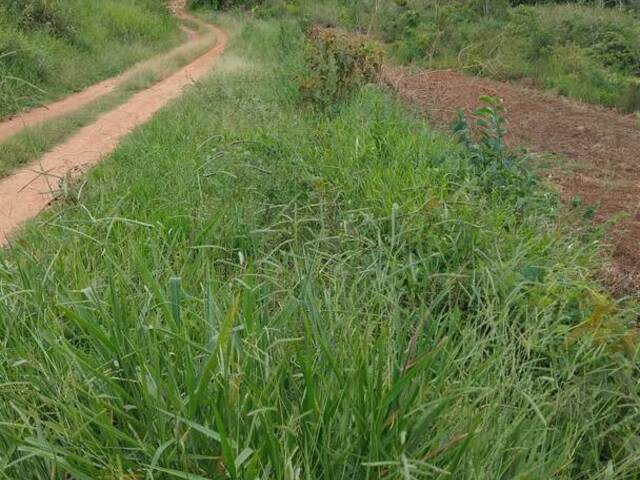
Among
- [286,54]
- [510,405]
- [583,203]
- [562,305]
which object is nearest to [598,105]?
[286,54]

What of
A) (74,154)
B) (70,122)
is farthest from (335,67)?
(70,122)

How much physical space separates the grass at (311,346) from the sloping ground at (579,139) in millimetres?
758

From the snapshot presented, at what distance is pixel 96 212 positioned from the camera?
3.56 meters

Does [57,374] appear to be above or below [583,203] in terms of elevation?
above

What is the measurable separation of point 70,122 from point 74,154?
57.1 inches

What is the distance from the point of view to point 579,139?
8.17 m

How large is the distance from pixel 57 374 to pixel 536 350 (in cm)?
169

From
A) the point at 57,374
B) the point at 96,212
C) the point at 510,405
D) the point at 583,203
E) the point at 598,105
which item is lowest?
the point at 598,105

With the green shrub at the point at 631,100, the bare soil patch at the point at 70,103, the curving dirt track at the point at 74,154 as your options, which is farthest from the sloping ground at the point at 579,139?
the bare soil patch at the point at 70,103

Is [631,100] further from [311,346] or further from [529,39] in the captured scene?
[311,346]

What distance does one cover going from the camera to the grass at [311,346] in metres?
1.67

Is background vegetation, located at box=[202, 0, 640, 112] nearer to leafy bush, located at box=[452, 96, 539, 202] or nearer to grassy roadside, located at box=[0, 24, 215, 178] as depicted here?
grassy roadside, located at box=[0, 24, 215, 178]

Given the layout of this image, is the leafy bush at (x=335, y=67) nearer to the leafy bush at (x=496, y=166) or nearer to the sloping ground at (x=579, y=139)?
the sloping ground at (x=579, y=139)

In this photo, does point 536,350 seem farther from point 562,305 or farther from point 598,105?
point 598,105
